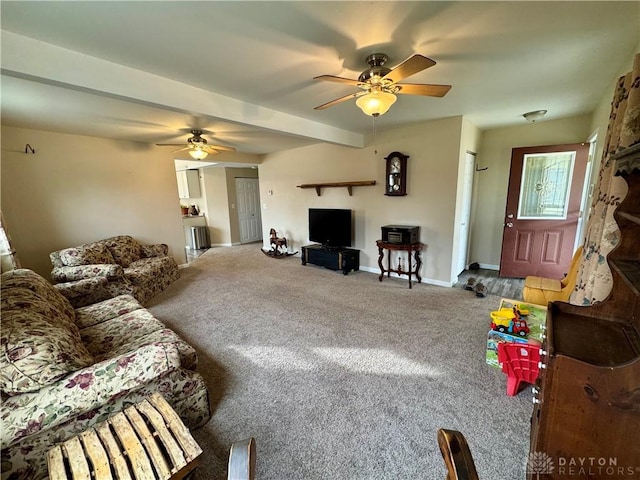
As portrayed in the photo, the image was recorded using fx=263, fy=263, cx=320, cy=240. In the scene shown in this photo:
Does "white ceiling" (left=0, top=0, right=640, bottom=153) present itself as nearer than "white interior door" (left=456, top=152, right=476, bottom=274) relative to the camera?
Yes

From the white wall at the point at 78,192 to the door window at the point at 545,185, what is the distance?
604 centimetres

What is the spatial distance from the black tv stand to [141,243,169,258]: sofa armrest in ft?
8.42

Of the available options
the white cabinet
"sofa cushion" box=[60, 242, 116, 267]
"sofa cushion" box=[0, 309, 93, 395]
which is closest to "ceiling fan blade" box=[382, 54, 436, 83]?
"sofa cushion" box=[0, 309, 93, 395]

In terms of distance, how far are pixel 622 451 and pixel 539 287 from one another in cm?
202

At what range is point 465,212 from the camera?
422 centimetres

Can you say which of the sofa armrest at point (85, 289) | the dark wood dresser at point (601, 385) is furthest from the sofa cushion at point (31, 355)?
the dark wood dresser at point (601, 385)

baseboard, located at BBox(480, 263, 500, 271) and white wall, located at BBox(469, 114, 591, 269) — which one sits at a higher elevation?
white wall, located at BBox(469, 114, 591, 269)

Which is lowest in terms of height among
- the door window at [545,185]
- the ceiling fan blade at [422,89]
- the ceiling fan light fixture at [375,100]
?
the door window at [545,185]

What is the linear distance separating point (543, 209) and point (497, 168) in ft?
3.19

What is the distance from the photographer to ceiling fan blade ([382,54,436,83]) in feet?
5.05

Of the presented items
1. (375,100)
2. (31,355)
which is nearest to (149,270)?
(31,355)

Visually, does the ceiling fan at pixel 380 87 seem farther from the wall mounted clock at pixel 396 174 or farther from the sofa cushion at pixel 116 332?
the sofa cushion at pixel 116 332

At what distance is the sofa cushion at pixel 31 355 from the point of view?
119 centimetres

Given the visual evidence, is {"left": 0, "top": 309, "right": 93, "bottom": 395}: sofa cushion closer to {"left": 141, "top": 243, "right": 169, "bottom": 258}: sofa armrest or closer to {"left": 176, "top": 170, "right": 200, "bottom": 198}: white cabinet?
{"left": 141, "top": 243, "right": 169, "bottom": 258}: sofa armrest
